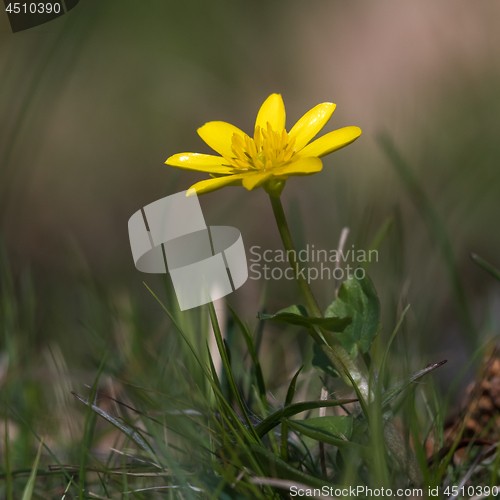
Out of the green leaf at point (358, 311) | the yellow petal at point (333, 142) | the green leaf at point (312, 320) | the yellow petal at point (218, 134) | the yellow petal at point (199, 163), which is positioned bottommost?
the green leaf at point (358, 311)

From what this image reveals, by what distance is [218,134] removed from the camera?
99cm

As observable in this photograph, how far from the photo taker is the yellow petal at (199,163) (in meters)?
0.83

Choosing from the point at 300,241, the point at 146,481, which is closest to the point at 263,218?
the point at 300,241

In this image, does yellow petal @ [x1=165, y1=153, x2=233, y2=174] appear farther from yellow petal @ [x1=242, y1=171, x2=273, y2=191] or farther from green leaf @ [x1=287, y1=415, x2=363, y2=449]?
green leaf @ [x1=287, y1=415, x2=363, y2=449]

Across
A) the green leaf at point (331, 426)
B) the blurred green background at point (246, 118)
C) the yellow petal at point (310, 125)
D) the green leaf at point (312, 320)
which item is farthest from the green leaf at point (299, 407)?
the blurred green background at point (246, 118)

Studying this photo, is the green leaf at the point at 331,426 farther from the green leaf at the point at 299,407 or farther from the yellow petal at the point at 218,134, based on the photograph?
the yellow petal at the point at 218,134

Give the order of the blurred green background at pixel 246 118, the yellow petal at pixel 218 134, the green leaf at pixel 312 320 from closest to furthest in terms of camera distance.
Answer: the green leaf at pixel 312 320, the yellow petal at pixel 218 134, the blurred green background at pixel 246 118

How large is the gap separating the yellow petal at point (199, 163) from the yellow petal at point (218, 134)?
0.14ft

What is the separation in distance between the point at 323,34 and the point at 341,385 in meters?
2.95

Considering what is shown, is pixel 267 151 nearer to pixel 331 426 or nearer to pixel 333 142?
pixel 333 142

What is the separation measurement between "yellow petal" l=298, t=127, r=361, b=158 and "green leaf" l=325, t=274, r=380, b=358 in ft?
0.85

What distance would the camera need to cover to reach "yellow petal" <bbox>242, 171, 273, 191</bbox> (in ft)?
2.40

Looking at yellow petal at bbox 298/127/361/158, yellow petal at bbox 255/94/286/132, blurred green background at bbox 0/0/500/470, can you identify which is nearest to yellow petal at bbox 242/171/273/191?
yellow petal at bbox 298/127/361/158

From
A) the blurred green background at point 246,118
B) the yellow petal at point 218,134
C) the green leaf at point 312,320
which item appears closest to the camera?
the green leaf at point 312,320
